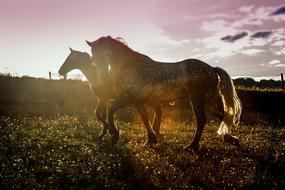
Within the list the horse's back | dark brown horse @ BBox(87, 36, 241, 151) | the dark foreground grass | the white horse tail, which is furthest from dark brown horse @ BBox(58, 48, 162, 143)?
the white horse tail

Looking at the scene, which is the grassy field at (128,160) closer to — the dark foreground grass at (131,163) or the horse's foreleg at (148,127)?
the dark foreground grass at (131,163)

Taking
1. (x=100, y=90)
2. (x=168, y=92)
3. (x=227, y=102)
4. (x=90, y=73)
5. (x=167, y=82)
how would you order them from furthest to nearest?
(x=90, y=73)
(x=100, y=90)
(x=227, y=102)
(x=168, y=92)
(x=167, y=82)

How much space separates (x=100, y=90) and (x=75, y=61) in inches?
100

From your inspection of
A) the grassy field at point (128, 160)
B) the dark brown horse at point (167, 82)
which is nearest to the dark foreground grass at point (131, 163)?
the grassy field at point (128, 160)

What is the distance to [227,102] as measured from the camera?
14578mm

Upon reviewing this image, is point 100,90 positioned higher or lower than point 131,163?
higher

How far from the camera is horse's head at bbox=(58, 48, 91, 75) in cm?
1816

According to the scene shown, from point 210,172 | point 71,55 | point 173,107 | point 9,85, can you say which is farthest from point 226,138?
point 9,85

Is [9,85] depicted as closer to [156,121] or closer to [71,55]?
[71,55]

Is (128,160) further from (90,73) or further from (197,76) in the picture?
(90,73)

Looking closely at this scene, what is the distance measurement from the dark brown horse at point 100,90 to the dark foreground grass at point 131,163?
629mm

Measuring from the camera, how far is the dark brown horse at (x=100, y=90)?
15.1m

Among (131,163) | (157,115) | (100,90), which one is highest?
(100,90)

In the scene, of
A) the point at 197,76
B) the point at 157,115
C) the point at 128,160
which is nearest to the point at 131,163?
the point at 128,160
